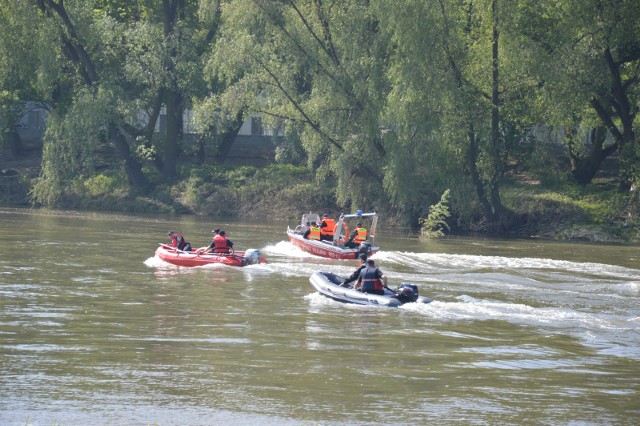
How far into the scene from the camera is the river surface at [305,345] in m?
13.6

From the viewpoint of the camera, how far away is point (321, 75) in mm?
46188

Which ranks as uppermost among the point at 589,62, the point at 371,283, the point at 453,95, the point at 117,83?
the point at 589,62

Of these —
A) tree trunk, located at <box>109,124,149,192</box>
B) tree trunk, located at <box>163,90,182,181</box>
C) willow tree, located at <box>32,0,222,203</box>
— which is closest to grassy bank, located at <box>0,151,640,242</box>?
tree trunk, located at <box>109,124,149,192</box>

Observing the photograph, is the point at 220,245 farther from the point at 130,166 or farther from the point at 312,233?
the point at 130,166

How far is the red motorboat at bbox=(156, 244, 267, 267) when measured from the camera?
29047mm

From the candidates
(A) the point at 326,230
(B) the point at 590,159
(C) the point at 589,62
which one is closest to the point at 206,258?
(A) the point at 326,230

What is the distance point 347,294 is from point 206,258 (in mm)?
7446

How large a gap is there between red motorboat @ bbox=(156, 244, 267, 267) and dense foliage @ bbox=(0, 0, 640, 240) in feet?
52.1

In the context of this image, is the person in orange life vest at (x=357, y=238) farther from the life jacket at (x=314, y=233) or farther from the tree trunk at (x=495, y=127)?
the tree trunk at (x=495, y=127)

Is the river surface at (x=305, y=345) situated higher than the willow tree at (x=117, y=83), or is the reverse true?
the willow tree at (x=117, y=83)

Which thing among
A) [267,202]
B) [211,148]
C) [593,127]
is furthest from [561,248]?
[211,148]

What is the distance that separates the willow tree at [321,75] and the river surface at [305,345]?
48.4 ft

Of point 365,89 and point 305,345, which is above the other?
point 365,89

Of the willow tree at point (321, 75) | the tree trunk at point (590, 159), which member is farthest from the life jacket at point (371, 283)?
the tree trunk at point (590, 159)
